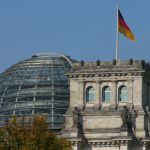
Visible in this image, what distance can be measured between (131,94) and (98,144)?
25.5 feet

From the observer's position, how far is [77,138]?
541 ft

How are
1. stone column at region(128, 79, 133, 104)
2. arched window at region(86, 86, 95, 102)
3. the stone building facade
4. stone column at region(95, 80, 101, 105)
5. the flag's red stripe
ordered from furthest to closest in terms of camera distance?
the flag's red stripe
arched window at region(86, 86, 95, 102)
stone column at region(95, 80, 101, 105)
stone column at region(128, 79, 133, 104)
the stone building facade

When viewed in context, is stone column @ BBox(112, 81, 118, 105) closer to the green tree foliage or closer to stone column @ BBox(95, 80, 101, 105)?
stone column @ BBox(95, 80, 101, 105)

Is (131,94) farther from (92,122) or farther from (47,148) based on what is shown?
(47,148)

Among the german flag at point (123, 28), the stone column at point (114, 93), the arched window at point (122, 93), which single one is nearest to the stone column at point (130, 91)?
the arched window at point (122, 93)

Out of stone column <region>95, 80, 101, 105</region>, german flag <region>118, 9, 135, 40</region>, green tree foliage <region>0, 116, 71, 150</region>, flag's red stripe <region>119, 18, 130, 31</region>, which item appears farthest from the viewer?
flag's red stripe <region>119, 18, 130, 31</region>

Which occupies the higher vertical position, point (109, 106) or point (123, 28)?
point (123, 28)

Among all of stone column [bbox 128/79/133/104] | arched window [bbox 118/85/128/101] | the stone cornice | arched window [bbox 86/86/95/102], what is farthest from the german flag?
arched window [bbox 86/86/95/102]

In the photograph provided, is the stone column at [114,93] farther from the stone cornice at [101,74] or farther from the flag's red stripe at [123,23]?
the flag's red stripe at [123,23]

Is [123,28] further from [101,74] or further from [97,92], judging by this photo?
[97,92]

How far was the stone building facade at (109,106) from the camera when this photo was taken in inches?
6432

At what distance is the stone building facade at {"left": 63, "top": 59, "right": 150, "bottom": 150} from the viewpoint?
163 meters

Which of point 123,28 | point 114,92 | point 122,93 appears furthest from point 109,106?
point 123,28

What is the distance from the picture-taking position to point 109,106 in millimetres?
→ 166875
